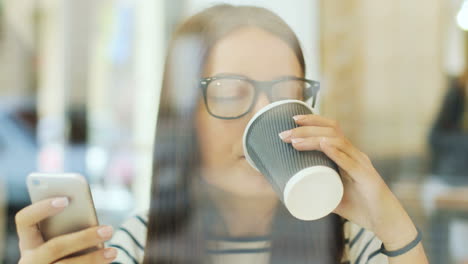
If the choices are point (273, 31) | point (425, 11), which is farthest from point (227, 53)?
point (425, 11)

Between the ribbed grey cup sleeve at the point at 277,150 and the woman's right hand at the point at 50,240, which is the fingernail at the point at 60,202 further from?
the ribbed grey cup sleeve at the point at 277,150

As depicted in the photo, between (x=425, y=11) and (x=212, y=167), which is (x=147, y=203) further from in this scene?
(x=425, y=11)

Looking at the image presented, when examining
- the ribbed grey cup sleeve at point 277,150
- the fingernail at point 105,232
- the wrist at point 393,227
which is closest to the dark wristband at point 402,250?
the wrist at point 393,227

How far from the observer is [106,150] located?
2.11 ft

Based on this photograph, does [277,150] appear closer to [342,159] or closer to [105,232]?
[342,159]

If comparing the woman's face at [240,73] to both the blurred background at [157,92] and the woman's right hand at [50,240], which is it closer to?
the blurred background at [157,92]

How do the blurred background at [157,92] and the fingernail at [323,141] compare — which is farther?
the blurred background at [157,92]

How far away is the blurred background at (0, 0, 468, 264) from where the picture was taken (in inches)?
20.2

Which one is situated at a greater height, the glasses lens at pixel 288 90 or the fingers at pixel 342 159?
the glasses lens at pixel 288 90

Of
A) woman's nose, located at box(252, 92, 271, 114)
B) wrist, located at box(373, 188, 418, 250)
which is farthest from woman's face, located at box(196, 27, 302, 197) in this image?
wrist, located at box(373, 188, 418, 250)

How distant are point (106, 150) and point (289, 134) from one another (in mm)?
366

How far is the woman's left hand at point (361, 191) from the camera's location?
0.38m

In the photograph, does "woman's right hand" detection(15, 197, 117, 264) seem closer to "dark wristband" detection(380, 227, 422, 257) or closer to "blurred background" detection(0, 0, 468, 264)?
"blurred background" detection(0, 0, 468, 264)

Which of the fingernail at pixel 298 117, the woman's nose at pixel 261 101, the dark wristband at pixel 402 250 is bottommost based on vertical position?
the dark wristband at pixel 402 250
